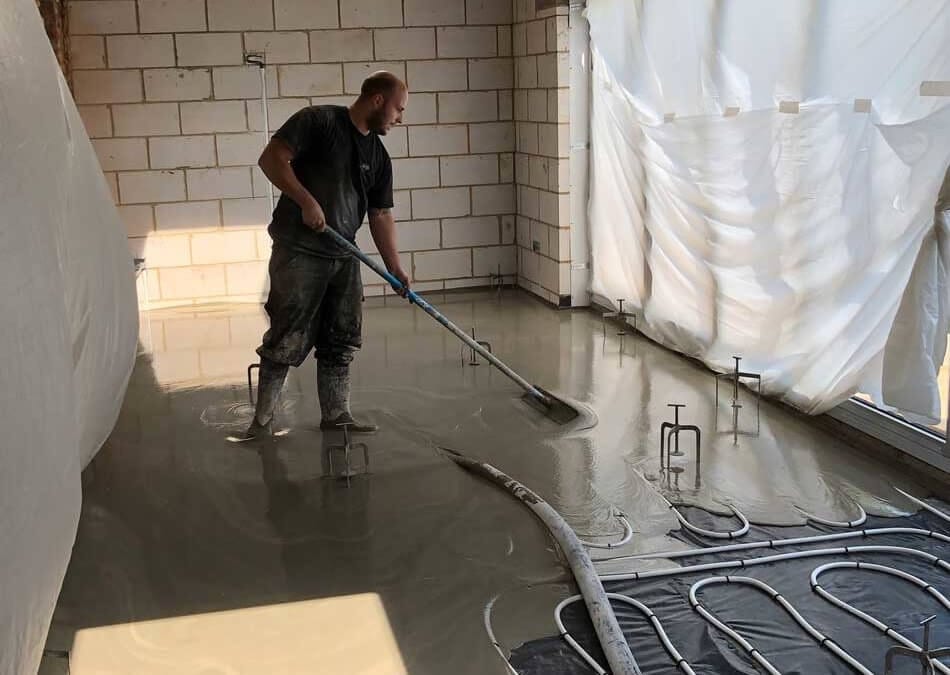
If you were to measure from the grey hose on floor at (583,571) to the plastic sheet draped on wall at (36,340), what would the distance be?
1249 mm

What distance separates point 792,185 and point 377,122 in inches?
65.1

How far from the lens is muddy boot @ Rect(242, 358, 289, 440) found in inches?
160

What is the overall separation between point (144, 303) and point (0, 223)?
19.1ft

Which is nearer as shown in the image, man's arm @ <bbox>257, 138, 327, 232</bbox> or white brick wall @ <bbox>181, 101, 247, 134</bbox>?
man's arm @ <bbox>257, 138, 327, 232</bbox>

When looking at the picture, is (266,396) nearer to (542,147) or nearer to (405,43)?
(542,147)

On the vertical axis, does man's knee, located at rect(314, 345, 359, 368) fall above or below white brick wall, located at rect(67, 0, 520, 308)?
below

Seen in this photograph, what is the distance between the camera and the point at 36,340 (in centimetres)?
147

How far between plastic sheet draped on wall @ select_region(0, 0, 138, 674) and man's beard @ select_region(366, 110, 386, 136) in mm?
1587

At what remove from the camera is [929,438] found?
3477mm

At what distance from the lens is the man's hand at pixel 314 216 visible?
3674mm

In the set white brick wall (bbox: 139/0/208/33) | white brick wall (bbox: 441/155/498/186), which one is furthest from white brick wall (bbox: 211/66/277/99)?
white brick wall (bbox: 441/155/498/186)

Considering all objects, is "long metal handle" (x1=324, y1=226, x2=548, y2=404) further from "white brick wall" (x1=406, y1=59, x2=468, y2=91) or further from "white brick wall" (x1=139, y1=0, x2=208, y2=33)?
"white brick wall" (x1=139, y1=0, x2=208, y2=33)

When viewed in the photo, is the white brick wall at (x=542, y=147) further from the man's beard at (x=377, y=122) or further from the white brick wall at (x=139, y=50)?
the man's beard at (x=377, y=122)

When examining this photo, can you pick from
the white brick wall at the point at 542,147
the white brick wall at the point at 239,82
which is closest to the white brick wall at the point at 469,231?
the white brick wall at the point at 542,147
